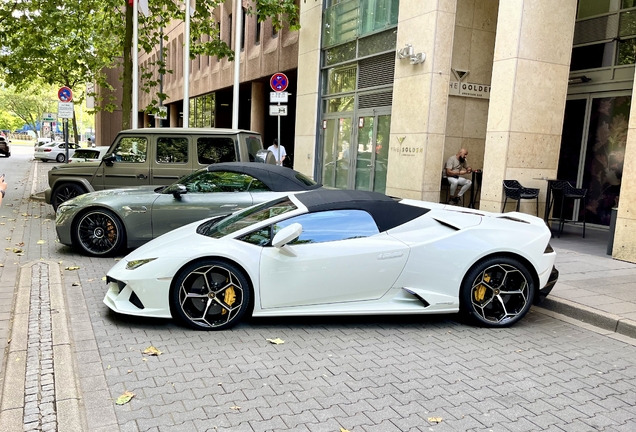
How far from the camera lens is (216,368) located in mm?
4012

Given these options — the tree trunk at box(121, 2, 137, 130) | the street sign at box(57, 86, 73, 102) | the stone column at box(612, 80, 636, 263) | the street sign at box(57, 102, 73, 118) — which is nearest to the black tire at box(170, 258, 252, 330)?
the stone column at box(612, 80, 636, 263)

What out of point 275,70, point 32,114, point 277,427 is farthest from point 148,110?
point 32,114

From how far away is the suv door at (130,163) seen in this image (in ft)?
31.0

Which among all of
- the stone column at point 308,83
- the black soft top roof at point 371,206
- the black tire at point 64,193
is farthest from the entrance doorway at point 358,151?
the black soft top roof at point 371,206

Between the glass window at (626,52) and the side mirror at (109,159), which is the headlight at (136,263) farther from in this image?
the glass window at (626,52)

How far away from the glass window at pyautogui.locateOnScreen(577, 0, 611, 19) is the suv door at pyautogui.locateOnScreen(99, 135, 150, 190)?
10056mm

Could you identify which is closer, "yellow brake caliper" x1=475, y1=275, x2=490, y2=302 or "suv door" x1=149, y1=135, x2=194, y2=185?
"yellow brake caliper" x1=475, y1=275, x2=490, y2=302

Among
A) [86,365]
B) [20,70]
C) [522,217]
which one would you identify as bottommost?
[86,365]

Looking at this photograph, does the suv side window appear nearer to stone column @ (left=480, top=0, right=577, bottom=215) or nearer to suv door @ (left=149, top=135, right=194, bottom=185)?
suv door @ (left=149, top=135, right=194, bottom=185)

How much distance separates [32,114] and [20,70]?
7984cm

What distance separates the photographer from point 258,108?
914 inches

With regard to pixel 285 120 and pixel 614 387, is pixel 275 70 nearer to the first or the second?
pixel 285 120

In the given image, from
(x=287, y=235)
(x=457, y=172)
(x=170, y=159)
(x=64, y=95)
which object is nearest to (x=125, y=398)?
(x=287, y=235)

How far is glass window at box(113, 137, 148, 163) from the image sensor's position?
31.1 feet
